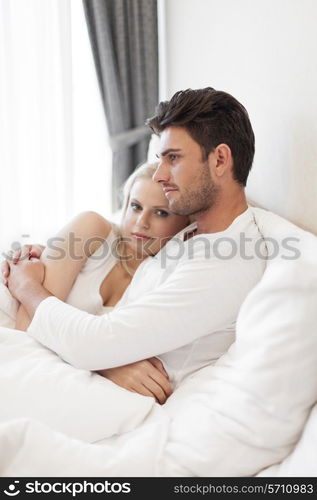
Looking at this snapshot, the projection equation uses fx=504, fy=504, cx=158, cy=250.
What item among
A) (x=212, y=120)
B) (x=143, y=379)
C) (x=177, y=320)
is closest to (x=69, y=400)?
(x=143, y=379)

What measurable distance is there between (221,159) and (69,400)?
789mm

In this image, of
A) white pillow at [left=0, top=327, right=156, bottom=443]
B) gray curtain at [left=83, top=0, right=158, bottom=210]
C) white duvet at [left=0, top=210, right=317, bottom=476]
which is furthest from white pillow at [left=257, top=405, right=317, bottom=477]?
gray curtain at [left=83, top=0, right=158, bottom=210]

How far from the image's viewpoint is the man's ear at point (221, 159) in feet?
4.81

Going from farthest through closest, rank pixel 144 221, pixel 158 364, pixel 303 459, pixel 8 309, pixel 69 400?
pixel 144 221, pixel 8 309, pixel 158 364, pixel 69 400, pixel 303 459

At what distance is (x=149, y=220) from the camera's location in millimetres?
1713

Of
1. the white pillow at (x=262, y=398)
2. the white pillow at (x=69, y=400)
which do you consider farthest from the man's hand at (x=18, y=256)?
the white pillow at (x=262, y=398)

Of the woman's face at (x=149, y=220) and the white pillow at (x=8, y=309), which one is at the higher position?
the woman's face at (x=149, y=220)

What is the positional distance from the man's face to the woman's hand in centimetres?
48

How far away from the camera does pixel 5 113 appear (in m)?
2.79

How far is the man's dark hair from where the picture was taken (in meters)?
1.47

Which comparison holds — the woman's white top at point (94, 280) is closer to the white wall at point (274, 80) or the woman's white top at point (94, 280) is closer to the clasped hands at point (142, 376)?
the clasped hands at point (142, 376)

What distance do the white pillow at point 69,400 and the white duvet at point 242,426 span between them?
17 mm

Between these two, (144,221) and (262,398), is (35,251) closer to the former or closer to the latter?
(144,221)

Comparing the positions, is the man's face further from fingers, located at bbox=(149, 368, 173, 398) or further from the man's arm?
fingers, located at bbox=(149, 368, 173, 398)
